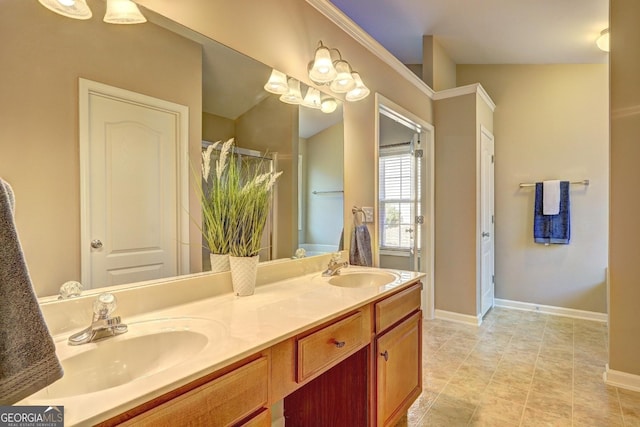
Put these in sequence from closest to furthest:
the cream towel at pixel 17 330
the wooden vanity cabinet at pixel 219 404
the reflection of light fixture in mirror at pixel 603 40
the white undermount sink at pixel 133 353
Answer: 1. the cream towel at pixel 17 330
2. the wooden vanity cabinet at pixel 219 404
3. the white undermount sink at pixel 133 353
4. the reflection of light fixture in mirror at pixel 603 40

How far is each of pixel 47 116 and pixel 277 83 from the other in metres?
1.07

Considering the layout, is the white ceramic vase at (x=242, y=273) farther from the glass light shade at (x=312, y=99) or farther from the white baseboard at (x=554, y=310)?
the white baseboard at (x=554, y=310)

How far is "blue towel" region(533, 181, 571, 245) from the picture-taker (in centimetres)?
353

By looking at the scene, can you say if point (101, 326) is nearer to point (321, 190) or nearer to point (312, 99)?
point (321, 190)

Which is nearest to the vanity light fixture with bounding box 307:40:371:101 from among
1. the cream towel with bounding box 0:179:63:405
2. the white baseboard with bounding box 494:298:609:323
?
the cream towel with bounding box 0:179:63:405

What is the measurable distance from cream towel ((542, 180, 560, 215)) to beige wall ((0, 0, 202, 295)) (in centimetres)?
390

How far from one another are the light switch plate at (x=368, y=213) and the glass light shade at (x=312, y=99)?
0.81 metres

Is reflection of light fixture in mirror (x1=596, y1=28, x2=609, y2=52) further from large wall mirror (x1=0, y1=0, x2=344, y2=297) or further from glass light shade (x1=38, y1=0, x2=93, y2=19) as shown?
glass light shade (x1=38, y1=0, x2=93, y2=19)

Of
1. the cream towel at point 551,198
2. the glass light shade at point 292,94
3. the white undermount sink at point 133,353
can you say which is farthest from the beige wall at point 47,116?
the cream towel at point 551,198

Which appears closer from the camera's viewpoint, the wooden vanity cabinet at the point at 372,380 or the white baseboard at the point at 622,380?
the wooden vanity cabinet at the point at 372,380

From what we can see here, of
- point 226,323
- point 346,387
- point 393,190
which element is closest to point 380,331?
point 346,387

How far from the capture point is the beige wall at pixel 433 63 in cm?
346

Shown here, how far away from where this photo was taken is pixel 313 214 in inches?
81.4

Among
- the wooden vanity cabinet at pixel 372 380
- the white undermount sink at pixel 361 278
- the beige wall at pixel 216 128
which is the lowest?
the wooden vanity cabinet at pixel 372 380
